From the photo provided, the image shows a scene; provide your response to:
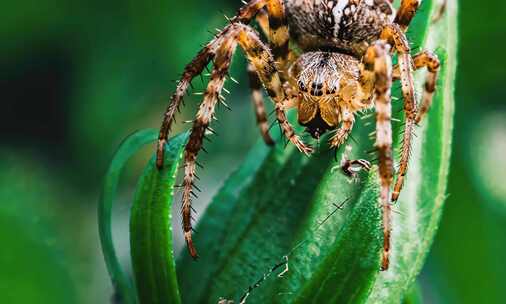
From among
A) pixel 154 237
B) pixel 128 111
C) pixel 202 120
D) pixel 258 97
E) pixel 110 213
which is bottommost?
pixel 154 237

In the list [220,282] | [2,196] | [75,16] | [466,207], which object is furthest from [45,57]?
[220,282]

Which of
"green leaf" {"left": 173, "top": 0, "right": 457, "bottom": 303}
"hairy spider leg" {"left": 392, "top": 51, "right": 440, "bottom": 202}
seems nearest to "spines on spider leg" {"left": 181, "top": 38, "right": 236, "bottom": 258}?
"green leaf" {"left": 173, "top": 0, "right": 457, "bottom": 303}

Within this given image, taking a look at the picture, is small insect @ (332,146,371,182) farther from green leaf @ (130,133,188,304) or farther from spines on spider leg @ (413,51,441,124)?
green leaf @ (130,133,188,304)

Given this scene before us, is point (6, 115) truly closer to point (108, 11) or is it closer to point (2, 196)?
point (108, 11)

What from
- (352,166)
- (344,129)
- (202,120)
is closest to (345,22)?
(344,129)

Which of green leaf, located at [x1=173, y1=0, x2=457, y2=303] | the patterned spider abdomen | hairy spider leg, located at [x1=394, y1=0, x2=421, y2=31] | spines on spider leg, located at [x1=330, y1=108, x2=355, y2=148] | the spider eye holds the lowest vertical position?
green leaf, located at [x1=173, y1=0, x2=457, y2=303]

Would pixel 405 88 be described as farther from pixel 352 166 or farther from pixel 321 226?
pixel 321 226

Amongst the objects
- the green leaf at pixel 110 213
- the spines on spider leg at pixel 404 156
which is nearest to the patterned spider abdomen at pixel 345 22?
the spines on spider leg at pixel 404 156

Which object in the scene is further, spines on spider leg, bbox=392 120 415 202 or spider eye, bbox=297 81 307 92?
spider eye, bbox=297 81 307 92
